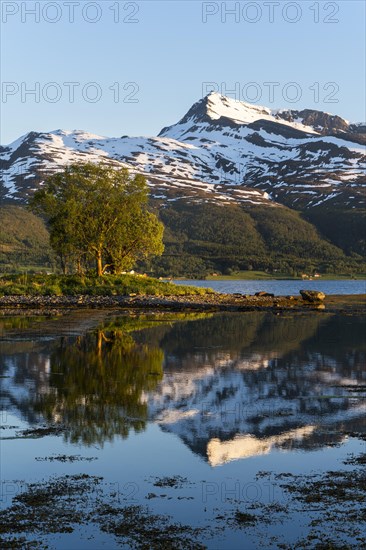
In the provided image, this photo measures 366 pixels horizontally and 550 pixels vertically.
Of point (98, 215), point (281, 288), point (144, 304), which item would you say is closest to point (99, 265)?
point (98, 215)

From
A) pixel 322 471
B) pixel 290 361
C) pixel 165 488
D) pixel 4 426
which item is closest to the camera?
pixel 165 488

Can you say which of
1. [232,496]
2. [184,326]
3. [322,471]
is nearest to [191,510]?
[232,496]

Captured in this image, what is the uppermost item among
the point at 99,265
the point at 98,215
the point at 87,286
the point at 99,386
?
the point at 98,215

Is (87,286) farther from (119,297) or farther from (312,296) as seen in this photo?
(312,296)

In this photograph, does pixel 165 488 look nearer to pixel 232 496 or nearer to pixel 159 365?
pixel 232 496

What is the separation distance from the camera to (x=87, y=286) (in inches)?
3223

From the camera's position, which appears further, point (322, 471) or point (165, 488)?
point (322, 471)

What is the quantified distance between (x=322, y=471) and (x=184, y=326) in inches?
1413

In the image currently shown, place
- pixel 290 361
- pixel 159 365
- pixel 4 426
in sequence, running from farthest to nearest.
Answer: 1. pixel 290 361
2. pixel 159 365
3. pixel 4 426

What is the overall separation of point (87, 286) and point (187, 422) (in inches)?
2423

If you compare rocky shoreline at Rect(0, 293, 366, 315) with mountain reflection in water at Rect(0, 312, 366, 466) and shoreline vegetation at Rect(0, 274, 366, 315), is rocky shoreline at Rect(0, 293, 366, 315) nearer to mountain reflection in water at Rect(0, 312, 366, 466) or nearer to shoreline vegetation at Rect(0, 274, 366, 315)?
shoreline vegetation at Rect(0, 274, 366, 315)

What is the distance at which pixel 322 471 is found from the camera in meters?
16.5

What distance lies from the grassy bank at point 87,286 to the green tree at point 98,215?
3805 millimetres

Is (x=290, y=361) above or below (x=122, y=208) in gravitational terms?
below
